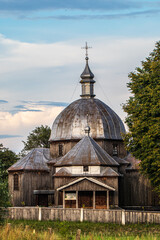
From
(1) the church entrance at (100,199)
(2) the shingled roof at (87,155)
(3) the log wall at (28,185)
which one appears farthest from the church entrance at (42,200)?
(1) the church entrance at (100,199)

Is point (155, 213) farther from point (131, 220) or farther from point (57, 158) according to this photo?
point (57, 158)

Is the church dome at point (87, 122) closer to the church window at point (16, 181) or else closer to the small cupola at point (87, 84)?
the small cupola at point (87, 84)

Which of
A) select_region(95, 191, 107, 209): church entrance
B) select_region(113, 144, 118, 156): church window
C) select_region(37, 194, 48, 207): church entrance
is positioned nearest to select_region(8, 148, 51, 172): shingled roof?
select_region(37, 194, 48, 207): church entrance

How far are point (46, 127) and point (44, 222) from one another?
43786mm

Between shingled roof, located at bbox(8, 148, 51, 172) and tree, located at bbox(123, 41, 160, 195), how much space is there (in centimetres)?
1673

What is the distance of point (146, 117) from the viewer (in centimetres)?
3503

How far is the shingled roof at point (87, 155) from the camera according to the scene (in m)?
45.3

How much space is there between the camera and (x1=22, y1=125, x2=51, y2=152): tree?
76.8 meters

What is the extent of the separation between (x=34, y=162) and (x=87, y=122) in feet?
23.4

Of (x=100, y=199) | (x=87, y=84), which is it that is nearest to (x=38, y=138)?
(x=87, y=84)

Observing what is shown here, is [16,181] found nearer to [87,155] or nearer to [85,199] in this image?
[87,155]

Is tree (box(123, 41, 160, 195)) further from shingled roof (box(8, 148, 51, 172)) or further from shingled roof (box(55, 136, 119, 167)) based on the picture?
shingled roof (box(8, 148, 51, 172))

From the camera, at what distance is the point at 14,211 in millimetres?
35812

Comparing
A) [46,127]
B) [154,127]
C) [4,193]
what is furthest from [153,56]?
[46,127]
